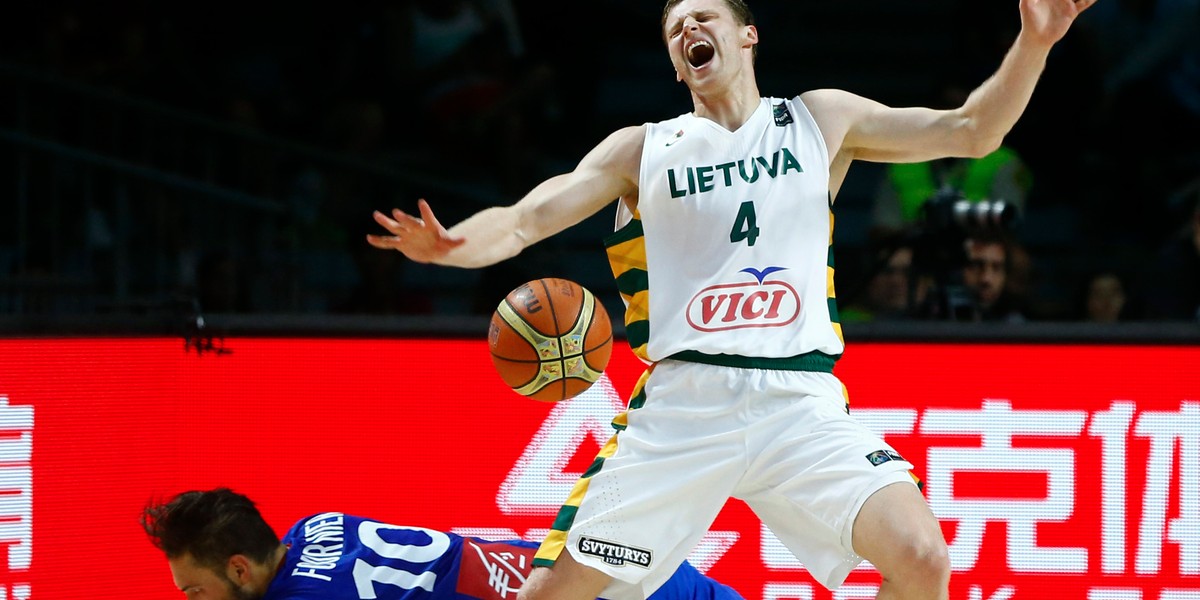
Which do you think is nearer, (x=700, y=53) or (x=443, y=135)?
(x=700, y=53)

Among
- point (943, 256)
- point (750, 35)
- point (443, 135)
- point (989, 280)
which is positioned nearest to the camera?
point (750, 35)

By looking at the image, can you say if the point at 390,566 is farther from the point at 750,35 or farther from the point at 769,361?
the point at 750,35

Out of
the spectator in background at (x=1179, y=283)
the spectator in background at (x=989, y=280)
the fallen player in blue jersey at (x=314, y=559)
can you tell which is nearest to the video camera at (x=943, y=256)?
the spectator in background at (x=989, y=280)

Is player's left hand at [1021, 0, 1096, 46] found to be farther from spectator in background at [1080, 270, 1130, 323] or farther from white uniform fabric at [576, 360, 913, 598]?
spectator in background at [1080, 270, 1130, 323]

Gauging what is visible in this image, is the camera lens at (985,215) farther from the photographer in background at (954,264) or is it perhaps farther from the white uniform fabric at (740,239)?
the white uniform fabric at (740,239)

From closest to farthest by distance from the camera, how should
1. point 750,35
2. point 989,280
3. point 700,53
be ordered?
1. point 700,53
2. point 750,35
3. point 989,280

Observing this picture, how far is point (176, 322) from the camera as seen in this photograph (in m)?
5.33

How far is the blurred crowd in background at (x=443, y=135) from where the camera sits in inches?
298

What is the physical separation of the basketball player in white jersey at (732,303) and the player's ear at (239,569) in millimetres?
860

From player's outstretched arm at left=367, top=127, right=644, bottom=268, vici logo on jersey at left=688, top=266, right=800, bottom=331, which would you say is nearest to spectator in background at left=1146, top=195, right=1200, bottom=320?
vici logo on jersey at left=688, top=266, right=800, bottom=331

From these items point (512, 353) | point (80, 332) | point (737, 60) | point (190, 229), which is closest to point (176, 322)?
point (80, 332)

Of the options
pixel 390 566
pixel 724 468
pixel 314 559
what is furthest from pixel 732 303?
pixel 314 559

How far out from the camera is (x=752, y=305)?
403 cm

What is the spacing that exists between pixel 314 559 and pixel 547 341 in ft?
3.12
